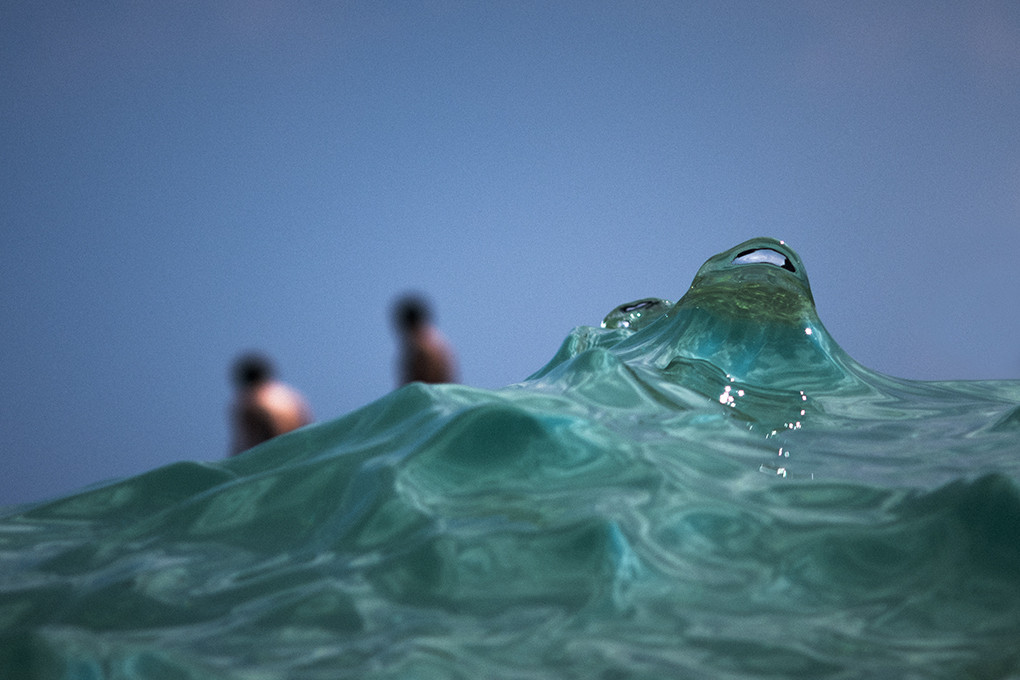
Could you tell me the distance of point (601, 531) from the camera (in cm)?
112

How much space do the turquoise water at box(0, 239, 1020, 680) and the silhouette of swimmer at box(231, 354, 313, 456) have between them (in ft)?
10.2

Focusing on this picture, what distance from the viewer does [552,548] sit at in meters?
1.12

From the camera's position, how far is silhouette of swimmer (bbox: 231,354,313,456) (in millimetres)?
4668

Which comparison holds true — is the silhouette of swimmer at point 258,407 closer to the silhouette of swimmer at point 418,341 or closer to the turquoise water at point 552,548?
the silhouette of swimmer at point 418,341

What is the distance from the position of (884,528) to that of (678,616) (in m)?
0.33

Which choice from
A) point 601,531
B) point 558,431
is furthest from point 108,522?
point 601,531

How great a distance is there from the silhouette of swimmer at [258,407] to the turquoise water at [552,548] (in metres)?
3.10

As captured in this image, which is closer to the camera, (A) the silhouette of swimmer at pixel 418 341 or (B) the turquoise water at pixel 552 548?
(B) the turquoise water at pixel 552 548

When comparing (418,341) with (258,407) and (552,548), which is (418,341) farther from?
(552,548)

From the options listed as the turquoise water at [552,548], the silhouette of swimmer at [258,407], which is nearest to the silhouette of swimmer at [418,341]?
the silhouette of swimmer at [258,407]

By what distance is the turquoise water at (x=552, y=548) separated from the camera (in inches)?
36.7

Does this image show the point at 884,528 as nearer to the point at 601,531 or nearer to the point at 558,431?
the point at 601,531

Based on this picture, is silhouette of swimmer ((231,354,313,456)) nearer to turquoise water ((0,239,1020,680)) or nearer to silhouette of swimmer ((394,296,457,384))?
silhouette of swimmer ((394,296,457,384))

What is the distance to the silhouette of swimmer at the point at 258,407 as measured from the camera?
4.67 meters
